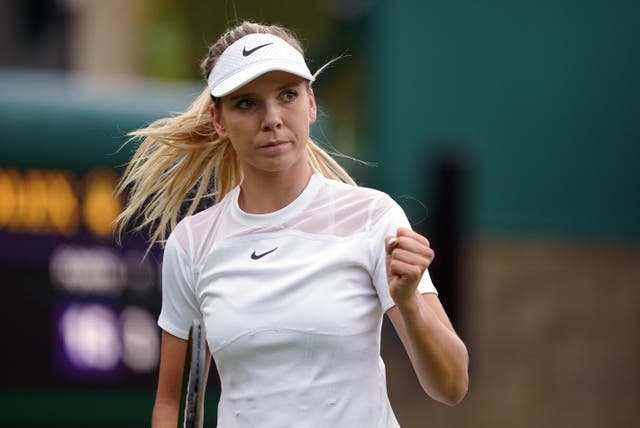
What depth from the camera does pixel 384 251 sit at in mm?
3100

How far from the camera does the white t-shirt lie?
311 centimetres

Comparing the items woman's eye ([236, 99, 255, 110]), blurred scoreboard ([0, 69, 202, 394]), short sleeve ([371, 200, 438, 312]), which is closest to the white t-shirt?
short sleeve ([371, 200, 438, 312])

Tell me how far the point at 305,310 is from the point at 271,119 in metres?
0.42

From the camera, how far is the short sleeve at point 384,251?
10.2 ft

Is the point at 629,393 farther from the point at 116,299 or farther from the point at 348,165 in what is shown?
the point at 116,299

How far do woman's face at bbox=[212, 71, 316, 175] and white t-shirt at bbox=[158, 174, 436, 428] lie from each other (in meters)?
0.12

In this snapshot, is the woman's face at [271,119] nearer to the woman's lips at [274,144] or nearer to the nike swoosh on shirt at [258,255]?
the woman's lips at [274,144]

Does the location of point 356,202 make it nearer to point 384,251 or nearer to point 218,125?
point 384,251

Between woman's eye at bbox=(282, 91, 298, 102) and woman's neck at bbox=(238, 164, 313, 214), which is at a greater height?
woman's eye at bbox=(282, 91, 298, 102)

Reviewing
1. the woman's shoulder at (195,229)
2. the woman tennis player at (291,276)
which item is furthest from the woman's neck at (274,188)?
the woman's shoulder at (195,229)

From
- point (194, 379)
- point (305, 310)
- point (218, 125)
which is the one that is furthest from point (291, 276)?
point (218, 125)

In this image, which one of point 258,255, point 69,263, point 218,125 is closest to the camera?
point 258,255

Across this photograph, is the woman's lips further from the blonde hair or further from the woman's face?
the blonde hair

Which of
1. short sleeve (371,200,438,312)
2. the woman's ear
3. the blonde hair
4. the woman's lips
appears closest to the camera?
short sleeve (371,200,438,312)
